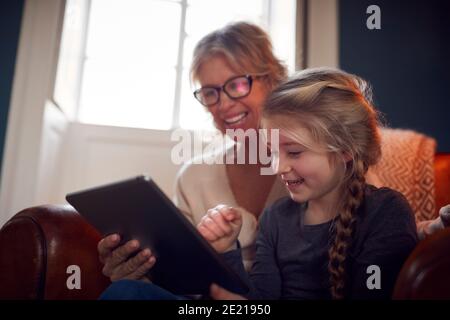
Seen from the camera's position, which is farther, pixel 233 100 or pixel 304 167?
pixel 233 100

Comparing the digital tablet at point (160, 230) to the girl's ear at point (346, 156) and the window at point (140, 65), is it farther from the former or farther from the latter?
the window at point (140, 65)

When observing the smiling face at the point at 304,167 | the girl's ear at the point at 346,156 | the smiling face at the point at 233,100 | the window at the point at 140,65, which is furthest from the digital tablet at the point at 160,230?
the window at the point at 140,65

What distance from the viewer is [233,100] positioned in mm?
1237

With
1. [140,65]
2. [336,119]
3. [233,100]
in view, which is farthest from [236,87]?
[140,65]

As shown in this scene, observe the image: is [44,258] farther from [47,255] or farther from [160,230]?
[160,230]

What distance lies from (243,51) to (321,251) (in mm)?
697

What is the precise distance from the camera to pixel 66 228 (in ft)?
2.88

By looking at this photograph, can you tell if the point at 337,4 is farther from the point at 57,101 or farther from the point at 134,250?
the point at 134,250

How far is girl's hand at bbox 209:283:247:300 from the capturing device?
70 centimetres

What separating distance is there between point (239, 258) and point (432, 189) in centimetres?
69

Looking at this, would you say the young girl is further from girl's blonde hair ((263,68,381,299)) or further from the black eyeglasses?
the black eyeglasses

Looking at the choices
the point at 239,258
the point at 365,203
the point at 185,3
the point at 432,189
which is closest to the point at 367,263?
the point at 365,203
